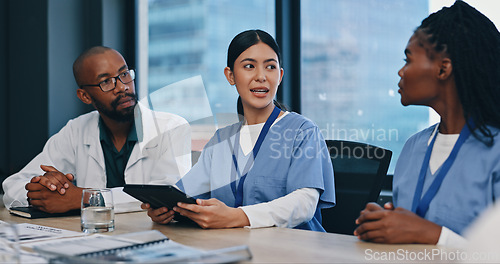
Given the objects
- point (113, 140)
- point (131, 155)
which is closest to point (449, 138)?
point (131, 155)

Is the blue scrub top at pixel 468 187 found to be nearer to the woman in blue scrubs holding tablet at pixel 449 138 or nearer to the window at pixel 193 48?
the woman in blue scrubs holding tablet at pixel 449 138

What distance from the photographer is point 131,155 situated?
83.8 inches

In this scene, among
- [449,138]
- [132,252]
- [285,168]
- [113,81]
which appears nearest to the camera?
[132,252]

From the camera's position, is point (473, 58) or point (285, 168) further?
point (285, 168)

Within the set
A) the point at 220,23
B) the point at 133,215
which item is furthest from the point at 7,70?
the point at 133,215

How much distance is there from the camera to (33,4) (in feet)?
10.9

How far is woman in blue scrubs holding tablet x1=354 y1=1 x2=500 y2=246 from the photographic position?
3.83ft

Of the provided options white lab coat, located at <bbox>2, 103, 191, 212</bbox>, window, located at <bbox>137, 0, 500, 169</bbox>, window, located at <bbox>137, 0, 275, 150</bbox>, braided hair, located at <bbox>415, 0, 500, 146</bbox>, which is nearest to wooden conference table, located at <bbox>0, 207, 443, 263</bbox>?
braided hair, located at <bbox>415, 0, 500, 146</bbox>

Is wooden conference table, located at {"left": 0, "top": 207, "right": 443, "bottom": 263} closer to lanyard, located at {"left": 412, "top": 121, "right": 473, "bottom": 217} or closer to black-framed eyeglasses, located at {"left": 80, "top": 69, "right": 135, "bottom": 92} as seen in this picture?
lanyard, located at {"left": 412, "top": 121, "right": 473, "bottom": 217}

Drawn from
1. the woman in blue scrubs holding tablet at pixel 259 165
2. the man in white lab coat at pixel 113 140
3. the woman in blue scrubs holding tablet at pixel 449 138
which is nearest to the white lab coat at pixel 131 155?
the man in white lab coat at pixel 113 140

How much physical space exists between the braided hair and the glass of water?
968 millimetres

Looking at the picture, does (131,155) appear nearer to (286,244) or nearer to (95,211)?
(95,211)

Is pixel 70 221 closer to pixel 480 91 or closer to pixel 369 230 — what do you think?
pixel 369 230

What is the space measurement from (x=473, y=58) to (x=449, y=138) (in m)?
0.21
